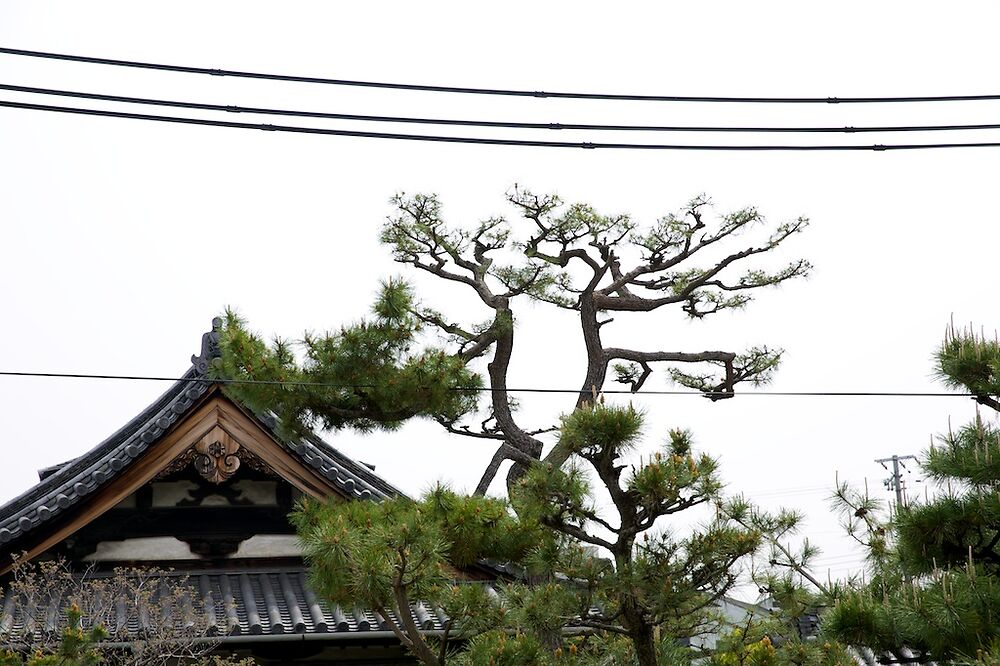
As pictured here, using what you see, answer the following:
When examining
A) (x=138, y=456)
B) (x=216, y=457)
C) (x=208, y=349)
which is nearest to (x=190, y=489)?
(x=216, y=457)

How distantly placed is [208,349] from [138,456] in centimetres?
129

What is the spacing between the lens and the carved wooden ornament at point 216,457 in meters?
9.75

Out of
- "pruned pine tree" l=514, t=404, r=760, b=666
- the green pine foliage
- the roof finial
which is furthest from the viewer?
the roof finial

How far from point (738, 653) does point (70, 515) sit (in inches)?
204

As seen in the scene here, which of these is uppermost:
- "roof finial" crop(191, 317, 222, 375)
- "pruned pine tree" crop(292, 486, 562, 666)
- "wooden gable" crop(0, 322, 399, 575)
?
"roof finial" crop(191, 317, 222, 375)

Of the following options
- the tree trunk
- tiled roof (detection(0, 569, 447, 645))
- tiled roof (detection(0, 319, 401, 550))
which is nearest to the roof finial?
tiled roof (detection(0, 319, 401, 550))

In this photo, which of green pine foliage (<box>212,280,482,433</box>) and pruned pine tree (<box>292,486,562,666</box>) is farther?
green pine foliage (<box>212,280,482,433</box>)

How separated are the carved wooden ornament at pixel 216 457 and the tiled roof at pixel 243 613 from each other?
85 cm

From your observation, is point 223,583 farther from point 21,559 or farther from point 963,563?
point 963,563

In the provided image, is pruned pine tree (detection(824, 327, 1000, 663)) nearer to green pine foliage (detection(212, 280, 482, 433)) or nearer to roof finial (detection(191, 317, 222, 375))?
green pine foliage (detection(212, 280, 482, 433))

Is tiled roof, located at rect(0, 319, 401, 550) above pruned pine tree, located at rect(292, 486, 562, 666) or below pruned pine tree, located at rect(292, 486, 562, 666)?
above

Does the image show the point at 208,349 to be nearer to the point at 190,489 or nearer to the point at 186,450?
the point at 186,450

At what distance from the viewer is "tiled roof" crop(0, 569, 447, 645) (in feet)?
27.5

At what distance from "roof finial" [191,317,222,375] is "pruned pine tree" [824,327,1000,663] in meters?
5.59
